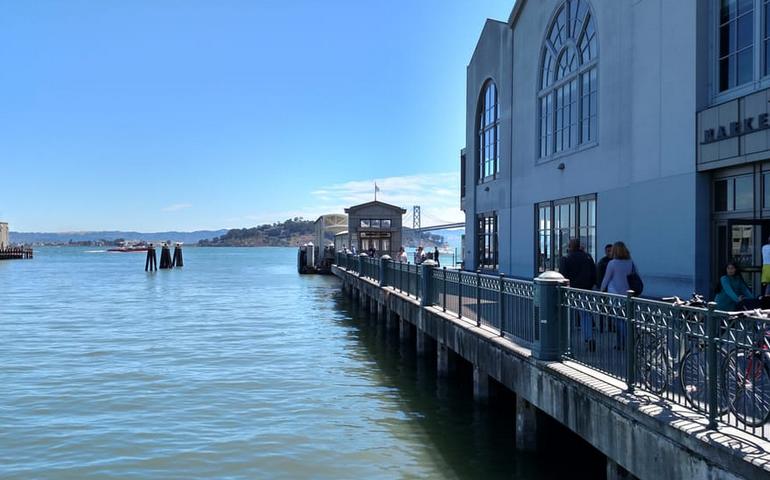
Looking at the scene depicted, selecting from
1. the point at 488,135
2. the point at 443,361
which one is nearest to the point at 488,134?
the point at 488,135

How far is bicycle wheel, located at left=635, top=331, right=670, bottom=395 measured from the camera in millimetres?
6548

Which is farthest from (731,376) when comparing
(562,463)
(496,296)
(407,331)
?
(407,331)

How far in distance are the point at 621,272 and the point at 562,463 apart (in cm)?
300

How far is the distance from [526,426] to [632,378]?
3.37 metres

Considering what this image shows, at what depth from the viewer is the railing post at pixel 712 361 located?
550 cm

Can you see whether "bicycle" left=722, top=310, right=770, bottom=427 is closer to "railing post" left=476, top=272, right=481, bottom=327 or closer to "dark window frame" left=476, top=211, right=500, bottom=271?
"railing post" left=476, top=272, right=481, bottom=327

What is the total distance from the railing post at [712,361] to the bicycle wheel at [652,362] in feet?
2.64

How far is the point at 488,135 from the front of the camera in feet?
93.1

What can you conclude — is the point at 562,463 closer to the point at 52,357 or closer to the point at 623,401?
the point at 623,401

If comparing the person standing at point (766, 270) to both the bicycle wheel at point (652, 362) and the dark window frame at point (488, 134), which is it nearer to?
the bicycle wheel at point (652, 362)

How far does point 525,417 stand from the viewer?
999cm

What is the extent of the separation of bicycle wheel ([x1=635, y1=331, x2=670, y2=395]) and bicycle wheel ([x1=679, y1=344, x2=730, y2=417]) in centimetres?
20

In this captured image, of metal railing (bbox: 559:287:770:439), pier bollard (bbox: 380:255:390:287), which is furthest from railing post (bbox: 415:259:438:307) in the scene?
metal railing (bbox: 559:287:770:439)

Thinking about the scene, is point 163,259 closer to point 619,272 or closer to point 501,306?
point 501,306
